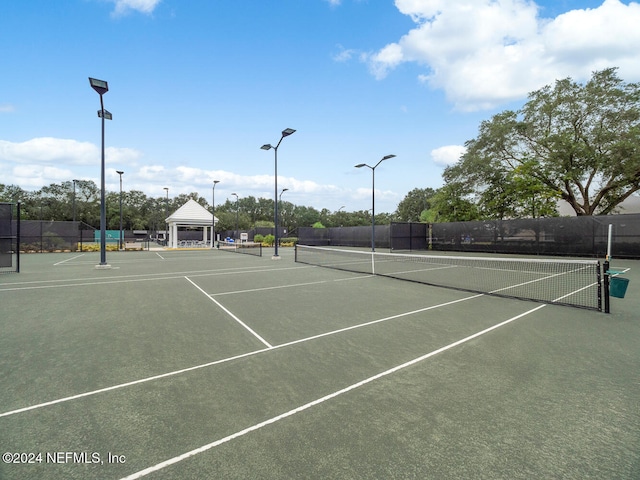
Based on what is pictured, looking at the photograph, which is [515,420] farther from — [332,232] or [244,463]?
[332,232]

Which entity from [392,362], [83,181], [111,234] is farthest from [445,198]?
[83,181]

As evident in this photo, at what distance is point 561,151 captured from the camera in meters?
25.1

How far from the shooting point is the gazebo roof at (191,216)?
3610cm

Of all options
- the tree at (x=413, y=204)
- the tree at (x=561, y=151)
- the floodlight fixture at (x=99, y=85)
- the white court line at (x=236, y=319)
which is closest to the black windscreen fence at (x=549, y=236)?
the tree at (x=561, y=151)

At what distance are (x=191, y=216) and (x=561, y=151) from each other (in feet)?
116

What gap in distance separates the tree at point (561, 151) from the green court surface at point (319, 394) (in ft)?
76.8

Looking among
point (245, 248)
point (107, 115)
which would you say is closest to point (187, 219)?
point (245, 248)

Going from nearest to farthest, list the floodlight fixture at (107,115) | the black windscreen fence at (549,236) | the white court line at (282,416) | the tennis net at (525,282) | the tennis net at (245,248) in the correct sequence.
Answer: the white court line at (282,416) → the tennis net at (525,282) → the floodlight fixture at (107,115) → the black windscreen fence at (549,236) → the tennis net at (245,248)

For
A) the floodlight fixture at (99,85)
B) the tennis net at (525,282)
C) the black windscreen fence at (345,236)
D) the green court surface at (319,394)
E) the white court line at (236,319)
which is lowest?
the white court line at (236,319)

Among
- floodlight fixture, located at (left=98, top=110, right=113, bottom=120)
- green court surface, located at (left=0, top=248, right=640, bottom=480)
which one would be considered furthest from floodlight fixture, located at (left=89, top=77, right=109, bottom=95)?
green court surface, located at (left=0, top=248, right=640, bottom=480)

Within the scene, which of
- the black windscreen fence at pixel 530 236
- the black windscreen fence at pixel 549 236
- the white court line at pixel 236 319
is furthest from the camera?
the black windscreen fence at pixel 530 236

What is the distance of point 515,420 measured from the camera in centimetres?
303

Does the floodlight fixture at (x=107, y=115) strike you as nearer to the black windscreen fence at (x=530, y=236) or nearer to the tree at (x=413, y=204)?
the black windscreen fence at (x=530, y=236)

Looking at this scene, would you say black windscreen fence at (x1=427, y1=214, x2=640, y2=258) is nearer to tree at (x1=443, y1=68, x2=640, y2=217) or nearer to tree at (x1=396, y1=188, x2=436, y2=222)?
tree at (x1=443, y1=68, x2=640, y2=217)
